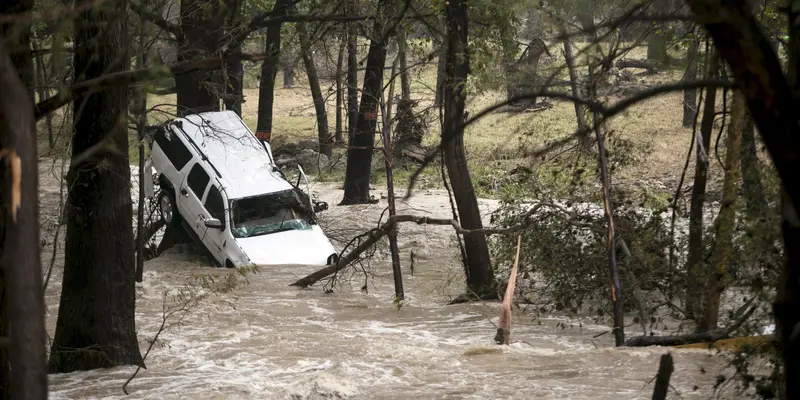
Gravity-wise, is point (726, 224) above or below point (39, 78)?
below

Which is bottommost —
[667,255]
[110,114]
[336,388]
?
[336,388]

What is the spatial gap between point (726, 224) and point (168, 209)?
1154 cm

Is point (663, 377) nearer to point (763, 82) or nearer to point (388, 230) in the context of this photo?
point (763, 82)

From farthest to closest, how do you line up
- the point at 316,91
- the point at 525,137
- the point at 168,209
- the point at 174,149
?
the point at 525,137 < the point at 316,91 < the point at 168,209 < the point at 174,149

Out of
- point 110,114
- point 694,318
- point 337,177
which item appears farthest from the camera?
point 337,177

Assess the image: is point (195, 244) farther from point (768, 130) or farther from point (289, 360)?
point (768, 130)

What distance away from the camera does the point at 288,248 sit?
654 inches

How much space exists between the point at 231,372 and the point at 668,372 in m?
6.23

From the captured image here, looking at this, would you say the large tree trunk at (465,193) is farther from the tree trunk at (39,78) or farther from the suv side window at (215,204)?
the tree trunk at (39,78)

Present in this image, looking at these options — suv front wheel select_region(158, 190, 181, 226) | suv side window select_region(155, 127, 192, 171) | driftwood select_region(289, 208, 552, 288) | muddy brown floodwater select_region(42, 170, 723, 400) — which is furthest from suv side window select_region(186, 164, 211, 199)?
driftwood select_region(289, 208, 552, 288)

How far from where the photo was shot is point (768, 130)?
3.70 metres

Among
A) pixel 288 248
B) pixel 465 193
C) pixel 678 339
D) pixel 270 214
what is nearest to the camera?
pixel 678 339

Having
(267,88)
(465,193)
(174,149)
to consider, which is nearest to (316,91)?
(267,88)

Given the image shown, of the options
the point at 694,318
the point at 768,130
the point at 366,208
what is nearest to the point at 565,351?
the point at 694,318
